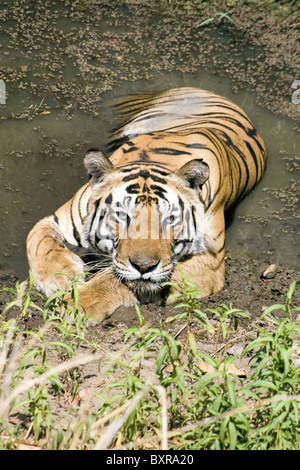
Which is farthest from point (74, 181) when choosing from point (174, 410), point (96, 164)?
point (174, 410)

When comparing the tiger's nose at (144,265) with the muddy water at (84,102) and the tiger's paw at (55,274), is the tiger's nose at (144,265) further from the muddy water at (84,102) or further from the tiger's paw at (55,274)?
the muddy water at (84,102)

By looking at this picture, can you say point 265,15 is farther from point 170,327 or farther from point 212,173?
point 170,327

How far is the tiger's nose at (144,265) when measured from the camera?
320cm

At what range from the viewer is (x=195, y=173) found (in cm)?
349

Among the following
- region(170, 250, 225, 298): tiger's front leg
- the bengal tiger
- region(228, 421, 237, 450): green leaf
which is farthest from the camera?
region(170, 250, 225, 298): tiger's front leg

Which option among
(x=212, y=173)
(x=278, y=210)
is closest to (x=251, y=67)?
(x=278, y=210)

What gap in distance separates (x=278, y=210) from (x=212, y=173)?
2.67ft

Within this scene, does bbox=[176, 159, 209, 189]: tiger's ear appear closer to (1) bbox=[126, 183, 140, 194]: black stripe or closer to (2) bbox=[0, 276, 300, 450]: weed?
(1) bbox=[126, 183, 140, 194]: black stripe

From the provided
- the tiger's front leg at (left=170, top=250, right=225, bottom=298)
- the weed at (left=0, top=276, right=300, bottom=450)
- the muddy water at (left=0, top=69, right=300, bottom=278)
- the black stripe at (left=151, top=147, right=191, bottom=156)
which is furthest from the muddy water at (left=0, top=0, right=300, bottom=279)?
the weed at (left=0, top=276, right=300, bottom=450)

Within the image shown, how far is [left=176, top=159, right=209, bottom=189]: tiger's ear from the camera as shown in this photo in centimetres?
343

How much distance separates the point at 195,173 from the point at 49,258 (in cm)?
84

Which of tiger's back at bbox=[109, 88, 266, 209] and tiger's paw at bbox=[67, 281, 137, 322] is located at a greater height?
tiger's back at bbox=[109, 88, 266, 209]

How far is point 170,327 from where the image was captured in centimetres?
335

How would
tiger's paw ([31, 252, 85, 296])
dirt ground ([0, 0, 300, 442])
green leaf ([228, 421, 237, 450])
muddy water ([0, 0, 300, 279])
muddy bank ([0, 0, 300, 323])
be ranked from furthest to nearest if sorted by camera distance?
dirt ground ([0, 0, 300, 442]) < muddy bank ([0, 0, 300, 323]) < muddy water ([0, 0, 300, 279]) < tiger's paw ([31, 252, 85, 296]) < green leaf ([228, 421, 237, 450])
